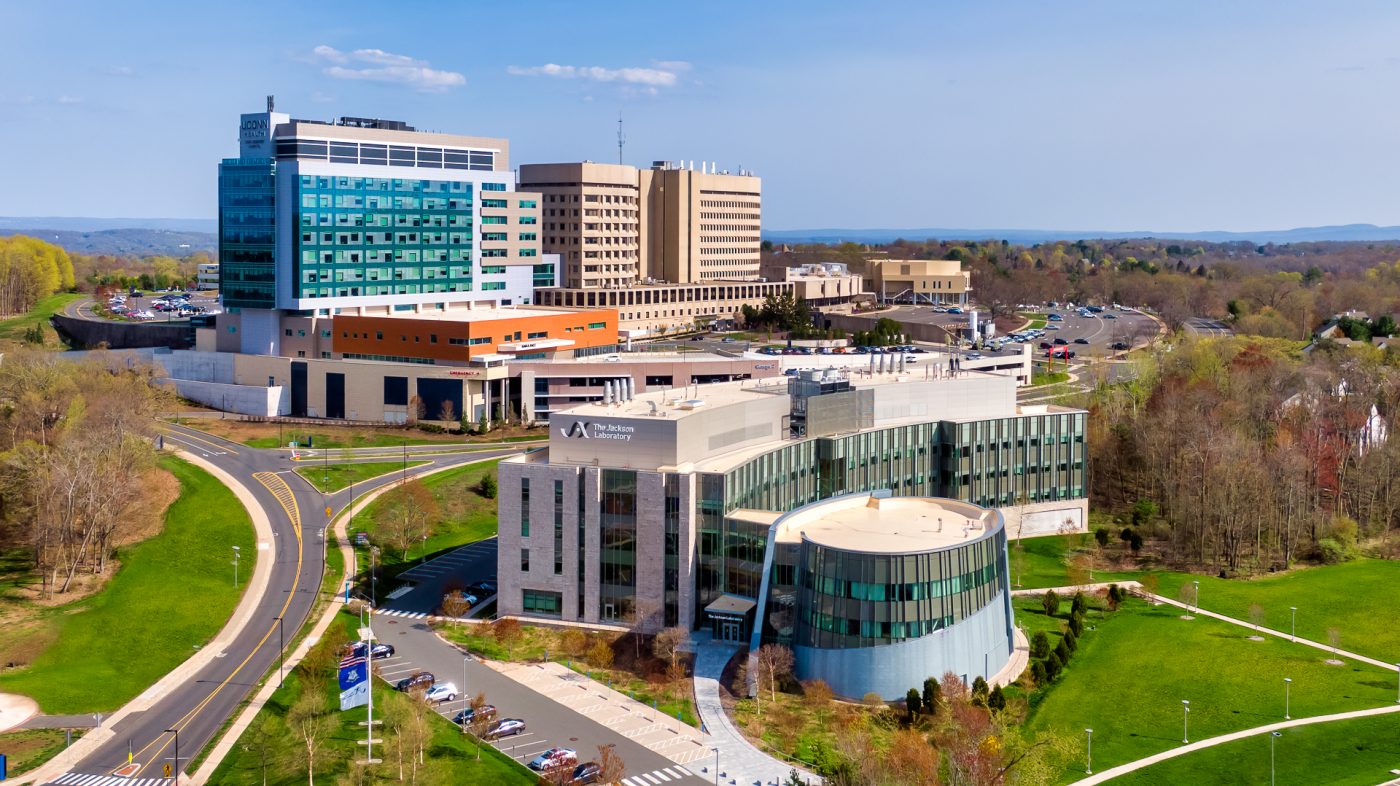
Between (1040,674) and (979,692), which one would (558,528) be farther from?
(1040,674)

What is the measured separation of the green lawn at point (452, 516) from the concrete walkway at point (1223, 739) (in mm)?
52736

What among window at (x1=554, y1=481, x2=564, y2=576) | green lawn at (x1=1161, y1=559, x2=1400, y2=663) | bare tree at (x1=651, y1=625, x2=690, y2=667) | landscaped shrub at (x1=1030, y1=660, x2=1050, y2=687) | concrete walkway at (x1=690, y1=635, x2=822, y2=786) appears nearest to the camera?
concrete walkway at (x1=690, y1=635, x2=822, y2=786)

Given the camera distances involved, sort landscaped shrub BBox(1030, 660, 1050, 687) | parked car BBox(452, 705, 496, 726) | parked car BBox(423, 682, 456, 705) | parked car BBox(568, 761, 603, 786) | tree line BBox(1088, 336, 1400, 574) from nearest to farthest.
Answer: parked car BBox(568, 761, 603, 786)
parked car BBox(452, 705, 496, 726)
parked car BBox(423, 682, 456, 705)
landscaped shrub BBox(1030, 660, 1050, 687)
tree line BBox(1088, 336, 1400, 574)

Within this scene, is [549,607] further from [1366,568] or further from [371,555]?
[1366,568]

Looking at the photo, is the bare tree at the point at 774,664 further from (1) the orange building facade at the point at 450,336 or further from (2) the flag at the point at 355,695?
(1) the orange building facade at the point at 450,336

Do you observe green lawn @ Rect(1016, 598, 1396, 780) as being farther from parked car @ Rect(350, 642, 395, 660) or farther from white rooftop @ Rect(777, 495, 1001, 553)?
parked car @ Rect(350, 642, 395, 660)

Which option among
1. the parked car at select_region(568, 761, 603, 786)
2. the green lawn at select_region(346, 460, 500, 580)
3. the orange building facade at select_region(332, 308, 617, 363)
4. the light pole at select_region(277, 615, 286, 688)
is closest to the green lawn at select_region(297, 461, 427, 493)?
the green lawn at select_region(346, 460, 500, 580)

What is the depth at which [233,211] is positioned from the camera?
5979 inches

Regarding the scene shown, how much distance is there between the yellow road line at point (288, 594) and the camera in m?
69.8

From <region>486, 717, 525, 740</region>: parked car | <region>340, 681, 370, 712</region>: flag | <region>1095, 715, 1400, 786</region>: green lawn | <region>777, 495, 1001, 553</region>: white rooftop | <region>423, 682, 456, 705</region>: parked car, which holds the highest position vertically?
<region>777, 495, 1001, 553</region>: white rooftop

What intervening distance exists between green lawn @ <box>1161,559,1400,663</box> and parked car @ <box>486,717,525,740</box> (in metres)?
50.0

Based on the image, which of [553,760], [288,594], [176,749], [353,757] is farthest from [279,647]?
[553,760]

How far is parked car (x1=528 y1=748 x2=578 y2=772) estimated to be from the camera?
216 ft

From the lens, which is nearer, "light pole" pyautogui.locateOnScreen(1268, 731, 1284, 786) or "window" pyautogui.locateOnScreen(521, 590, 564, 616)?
"light pole" pyautogui.locateOnScreen(1268, 731, 1284, 786)
